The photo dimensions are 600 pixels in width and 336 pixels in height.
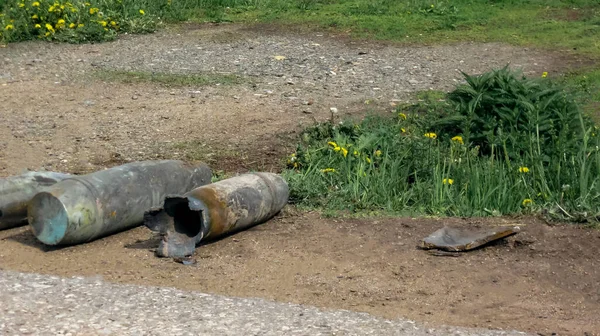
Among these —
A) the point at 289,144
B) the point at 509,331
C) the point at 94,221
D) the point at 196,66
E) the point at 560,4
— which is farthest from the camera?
the point at 560,4

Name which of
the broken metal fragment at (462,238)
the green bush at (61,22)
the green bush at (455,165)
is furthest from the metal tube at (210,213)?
the green bush at (61,22)

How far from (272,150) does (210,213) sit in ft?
7.65

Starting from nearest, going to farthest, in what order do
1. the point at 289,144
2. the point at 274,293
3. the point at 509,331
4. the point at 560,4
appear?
the point at 509,331
the point at 274,293
the point at 289,144
the point at 560,4

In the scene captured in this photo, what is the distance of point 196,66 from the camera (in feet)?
36.9

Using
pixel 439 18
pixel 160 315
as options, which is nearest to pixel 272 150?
pixel 160 315

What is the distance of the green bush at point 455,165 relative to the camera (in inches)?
273

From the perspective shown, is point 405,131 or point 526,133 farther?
point 405,131

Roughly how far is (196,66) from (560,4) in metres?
6.69

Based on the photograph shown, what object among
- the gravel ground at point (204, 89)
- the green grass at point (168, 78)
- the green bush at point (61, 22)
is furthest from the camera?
the green bush at point (61, 22)

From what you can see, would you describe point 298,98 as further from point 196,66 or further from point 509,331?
point 509,331

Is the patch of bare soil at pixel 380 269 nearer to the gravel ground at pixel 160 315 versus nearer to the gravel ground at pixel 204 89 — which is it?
the gravel ground at pixel 160 315

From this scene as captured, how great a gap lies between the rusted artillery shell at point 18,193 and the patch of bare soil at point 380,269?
0.32 feet

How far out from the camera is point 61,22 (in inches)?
492

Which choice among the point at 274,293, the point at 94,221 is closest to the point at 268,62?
the point at 94,221
